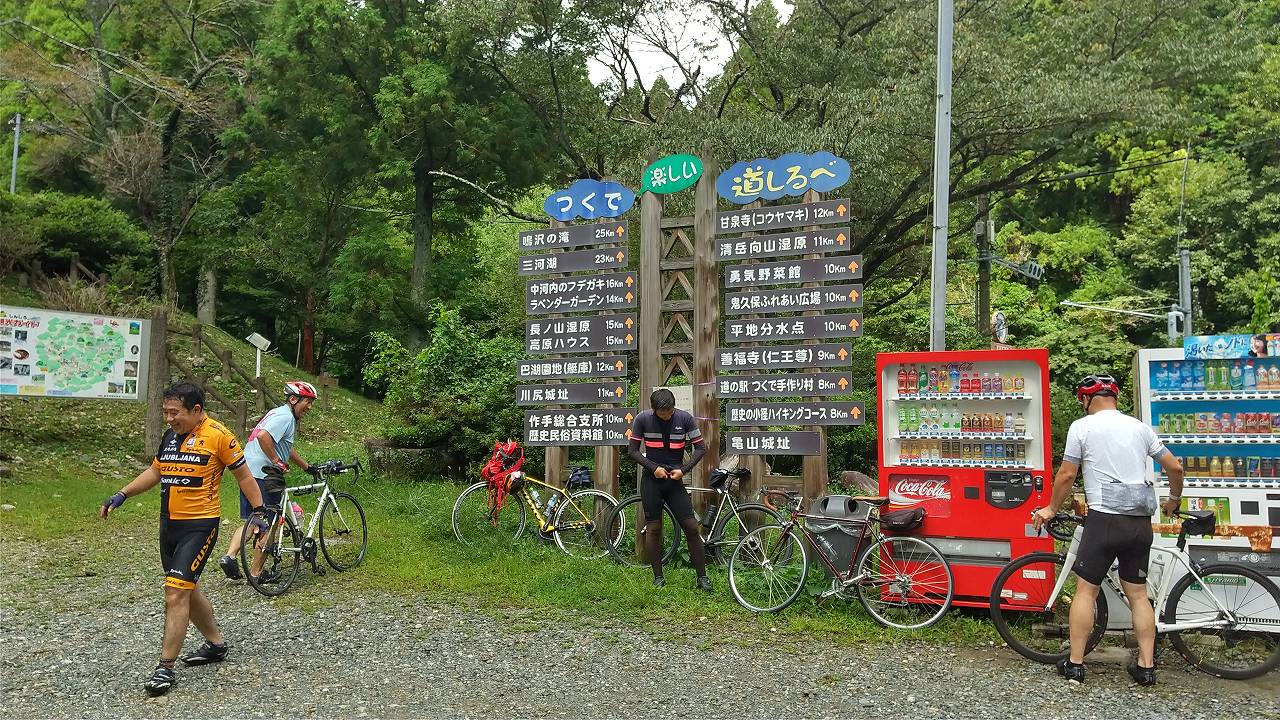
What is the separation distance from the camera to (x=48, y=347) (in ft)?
39.8

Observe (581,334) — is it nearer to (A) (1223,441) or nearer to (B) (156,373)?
(A) (1223,441)

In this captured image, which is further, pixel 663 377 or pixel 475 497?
pixel 475 497

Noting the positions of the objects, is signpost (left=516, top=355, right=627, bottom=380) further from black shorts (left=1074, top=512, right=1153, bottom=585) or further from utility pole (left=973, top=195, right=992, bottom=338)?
utility pole (left=973, top=195, right=992, bottom=338)

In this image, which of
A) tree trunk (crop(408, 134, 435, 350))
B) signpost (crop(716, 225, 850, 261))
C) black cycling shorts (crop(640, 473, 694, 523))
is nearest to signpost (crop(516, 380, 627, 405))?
black cycling shorts (crop(640, 473, 694, 523))

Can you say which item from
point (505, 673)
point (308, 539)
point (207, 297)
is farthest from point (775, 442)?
point (207, 297)

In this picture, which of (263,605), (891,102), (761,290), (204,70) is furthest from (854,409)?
(204,70)

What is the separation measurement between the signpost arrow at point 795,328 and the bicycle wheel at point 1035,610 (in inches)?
103

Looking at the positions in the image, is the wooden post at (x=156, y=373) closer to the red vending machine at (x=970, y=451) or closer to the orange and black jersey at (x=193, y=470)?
the orange and black jersey at (x=193, y=470)

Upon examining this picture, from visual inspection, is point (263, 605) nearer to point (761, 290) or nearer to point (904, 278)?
point (761, 290)

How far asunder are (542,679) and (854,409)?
3976 mm

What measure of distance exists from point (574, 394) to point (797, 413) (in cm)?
250

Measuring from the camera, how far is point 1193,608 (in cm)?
588

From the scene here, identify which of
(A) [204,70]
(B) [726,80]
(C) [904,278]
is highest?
(A) [204,70]

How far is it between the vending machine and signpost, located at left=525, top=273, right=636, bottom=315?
483cm
